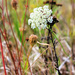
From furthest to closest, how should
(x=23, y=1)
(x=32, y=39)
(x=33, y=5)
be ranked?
(x=23, y=1), (x=33, y=5), (x=32, y=39)

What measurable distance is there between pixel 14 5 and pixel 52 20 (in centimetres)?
53

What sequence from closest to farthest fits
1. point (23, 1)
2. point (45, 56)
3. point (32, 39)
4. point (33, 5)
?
point (32, 39) < point (45, 56) < point (33, 5) < point (23, 1)

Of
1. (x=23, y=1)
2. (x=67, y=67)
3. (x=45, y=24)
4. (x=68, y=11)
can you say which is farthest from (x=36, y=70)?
(x=68, y=11)

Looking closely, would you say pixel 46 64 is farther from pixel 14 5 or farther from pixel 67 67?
pixel 14 5

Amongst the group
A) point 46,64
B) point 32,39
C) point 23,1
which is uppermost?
point 23,1

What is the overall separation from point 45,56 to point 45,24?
0.36m

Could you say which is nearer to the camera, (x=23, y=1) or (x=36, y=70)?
(x=36, y=70)

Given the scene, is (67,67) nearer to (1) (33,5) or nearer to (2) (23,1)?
(1) (33,5)

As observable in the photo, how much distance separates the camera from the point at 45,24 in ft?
2.42

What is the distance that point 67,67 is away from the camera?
4.23 feet

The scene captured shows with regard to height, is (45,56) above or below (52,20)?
below

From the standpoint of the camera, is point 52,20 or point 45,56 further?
point 45,56

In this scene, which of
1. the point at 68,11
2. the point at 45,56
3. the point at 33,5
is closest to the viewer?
the point at 45,56

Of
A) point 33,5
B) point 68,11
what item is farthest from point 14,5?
point 68,11
